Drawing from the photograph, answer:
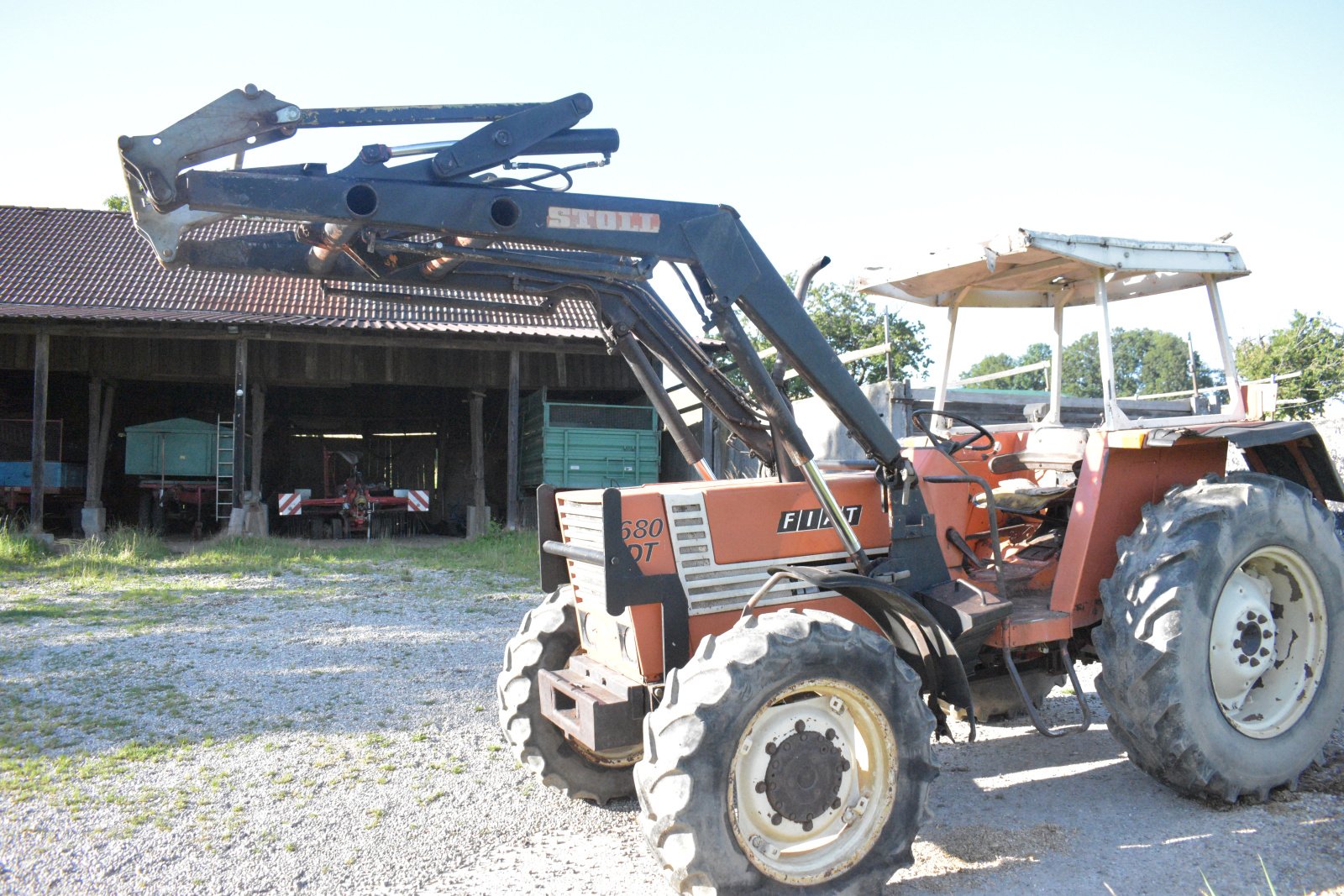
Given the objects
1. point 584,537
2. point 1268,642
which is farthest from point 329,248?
point 1268,642

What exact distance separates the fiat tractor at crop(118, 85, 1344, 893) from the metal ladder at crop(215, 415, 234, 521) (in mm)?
13681

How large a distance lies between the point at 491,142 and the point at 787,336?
1.30 m

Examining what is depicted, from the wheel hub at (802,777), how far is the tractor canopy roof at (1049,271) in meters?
2.63

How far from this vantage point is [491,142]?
3342 mm

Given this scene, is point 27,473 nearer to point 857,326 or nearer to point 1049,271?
point 1049,271

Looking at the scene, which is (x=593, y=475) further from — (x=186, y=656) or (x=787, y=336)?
(x=787, y=336)

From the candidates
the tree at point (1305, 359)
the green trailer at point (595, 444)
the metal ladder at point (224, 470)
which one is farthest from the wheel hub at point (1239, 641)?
the tree at point (1305, 359)

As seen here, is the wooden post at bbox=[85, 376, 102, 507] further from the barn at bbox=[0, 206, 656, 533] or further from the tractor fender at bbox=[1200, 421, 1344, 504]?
the tractor fender at bbox=[1200, 421, 1344, 504]

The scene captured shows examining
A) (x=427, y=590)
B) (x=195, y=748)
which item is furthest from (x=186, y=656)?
(x=427, y=590)

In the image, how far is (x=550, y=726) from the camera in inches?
167

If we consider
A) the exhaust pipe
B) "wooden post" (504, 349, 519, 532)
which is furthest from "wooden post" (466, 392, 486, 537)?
the exhaust pipe

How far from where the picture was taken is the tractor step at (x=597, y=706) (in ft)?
11.7

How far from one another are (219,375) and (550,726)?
1480 centimetres

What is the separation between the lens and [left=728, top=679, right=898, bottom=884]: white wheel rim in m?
3.23
